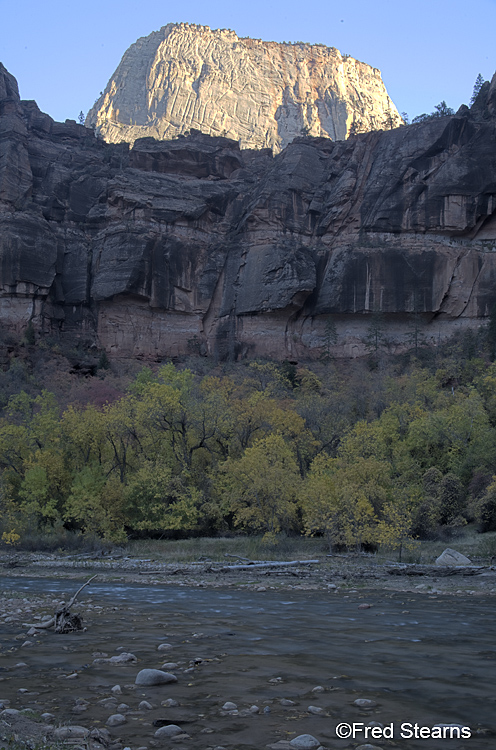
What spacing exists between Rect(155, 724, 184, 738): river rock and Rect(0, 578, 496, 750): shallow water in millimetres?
90

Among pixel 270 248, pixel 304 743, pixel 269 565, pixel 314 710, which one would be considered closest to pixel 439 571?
pixel 269 565

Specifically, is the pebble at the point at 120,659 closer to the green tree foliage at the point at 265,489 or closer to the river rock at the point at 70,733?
the river rock at the point at 70,733

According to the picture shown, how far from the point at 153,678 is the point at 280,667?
1999mm

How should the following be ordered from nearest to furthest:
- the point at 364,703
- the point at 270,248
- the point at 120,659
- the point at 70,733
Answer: the point at 70,733 < the point at 364,703 < the point at 120,659 < the point at 270,248

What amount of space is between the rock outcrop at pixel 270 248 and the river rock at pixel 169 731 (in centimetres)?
7241

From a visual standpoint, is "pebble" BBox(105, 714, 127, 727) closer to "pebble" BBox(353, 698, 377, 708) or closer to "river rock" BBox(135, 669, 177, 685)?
"river rock" BBox(135, 669, 177, 685)

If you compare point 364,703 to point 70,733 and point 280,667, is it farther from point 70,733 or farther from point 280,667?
point 70,733

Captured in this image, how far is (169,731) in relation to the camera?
245 inches

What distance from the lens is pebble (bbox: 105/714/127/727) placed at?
646 cm

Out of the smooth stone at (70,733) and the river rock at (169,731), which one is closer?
the smooth stone at (70,733)

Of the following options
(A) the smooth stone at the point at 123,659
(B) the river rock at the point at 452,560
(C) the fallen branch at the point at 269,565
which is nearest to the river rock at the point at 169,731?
(A) the smooth stone at the point at 123,659

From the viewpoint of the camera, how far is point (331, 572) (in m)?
21.5

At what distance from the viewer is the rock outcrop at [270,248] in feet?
255

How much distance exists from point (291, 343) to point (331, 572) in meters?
61.1
